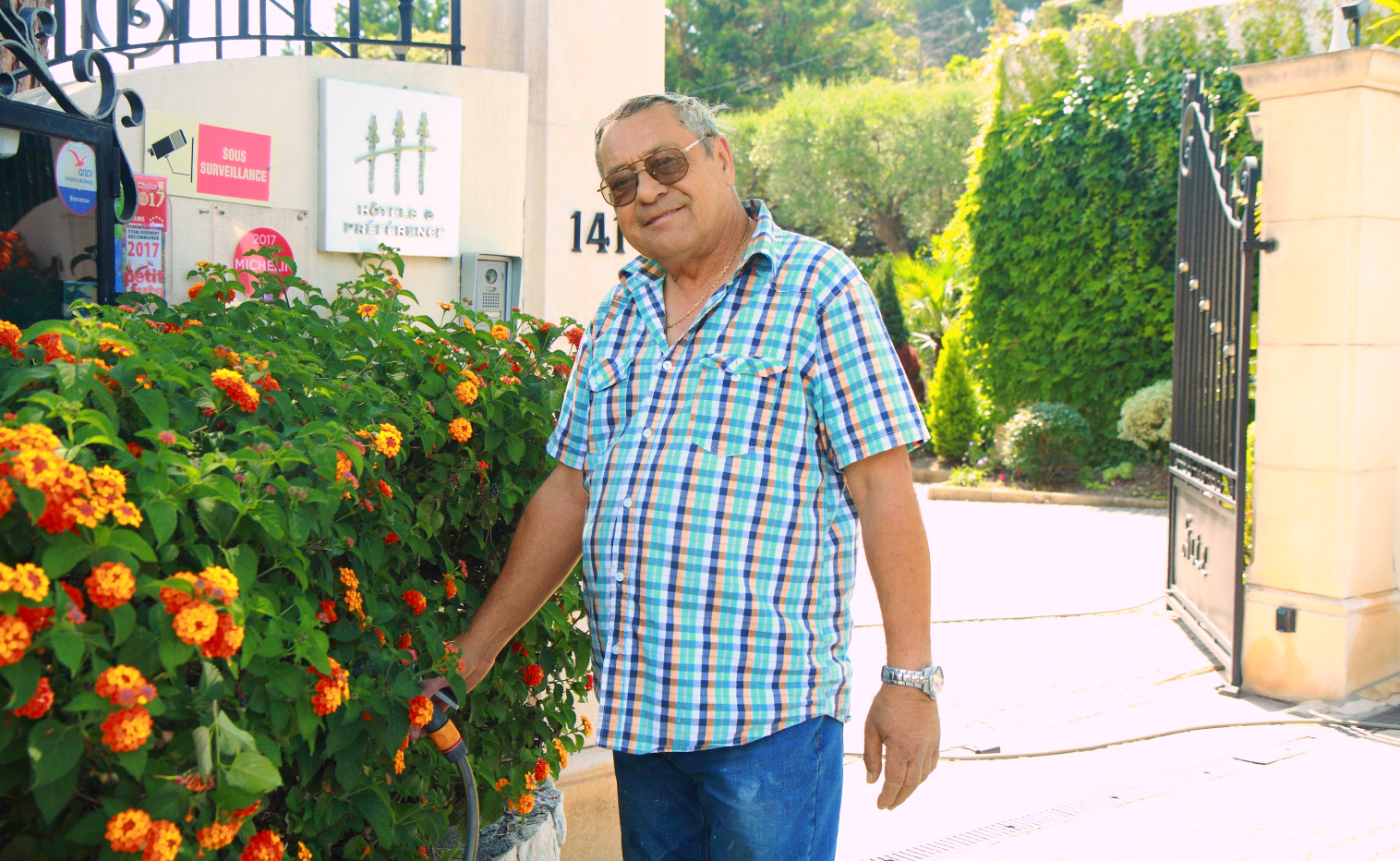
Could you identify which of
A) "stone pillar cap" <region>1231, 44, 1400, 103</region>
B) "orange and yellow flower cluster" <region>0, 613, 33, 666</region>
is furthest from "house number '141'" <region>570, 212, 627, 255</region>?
"stone pillar cap" <region>1231, 44, 1400, 103</region>

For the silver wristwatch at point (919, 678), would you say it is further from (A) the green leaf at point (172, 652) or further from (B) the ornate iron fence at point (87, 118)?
(B) the ornate iron fence at point (87, 118)

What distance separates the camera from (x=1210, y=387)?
603 centimetres

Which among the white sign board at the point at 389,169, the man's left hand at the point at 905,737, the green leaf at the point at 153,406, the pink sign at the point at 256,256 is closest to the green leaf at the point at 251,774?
the green leaf at the point at 153,406

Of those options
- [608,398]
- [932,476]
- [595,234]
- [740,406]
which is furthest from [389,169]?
[932,476]

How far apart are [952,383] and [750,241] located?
41.2ft

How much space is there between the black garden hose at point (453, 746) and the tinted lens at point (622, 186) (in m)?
0.96

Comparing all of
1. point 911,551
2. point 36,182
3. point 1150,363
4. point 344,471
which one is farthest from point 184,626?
point 1150,363

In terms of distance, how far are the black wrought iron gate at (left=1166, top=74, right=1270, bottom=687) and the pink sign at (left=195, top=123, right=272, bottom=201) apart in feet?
14.1

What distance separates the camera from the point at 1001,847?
12.3 feet

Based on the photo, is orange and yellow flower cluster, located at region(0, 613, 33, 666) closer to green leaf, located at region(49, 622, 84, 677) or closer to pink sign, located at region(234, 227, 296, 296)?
green leaf, located at region(49, 622, 84, 677)

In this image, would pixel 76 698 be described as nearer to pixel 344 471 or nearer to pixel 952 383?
pixel 344 471

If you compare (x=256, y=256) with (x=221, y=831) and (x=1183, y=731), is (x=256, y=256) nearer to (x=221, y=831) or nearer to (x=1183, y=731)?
(x=221, y=831)

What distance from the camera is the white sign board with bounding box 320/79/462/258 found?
346 cm

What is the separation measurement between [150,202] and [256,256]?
31 centimetres
